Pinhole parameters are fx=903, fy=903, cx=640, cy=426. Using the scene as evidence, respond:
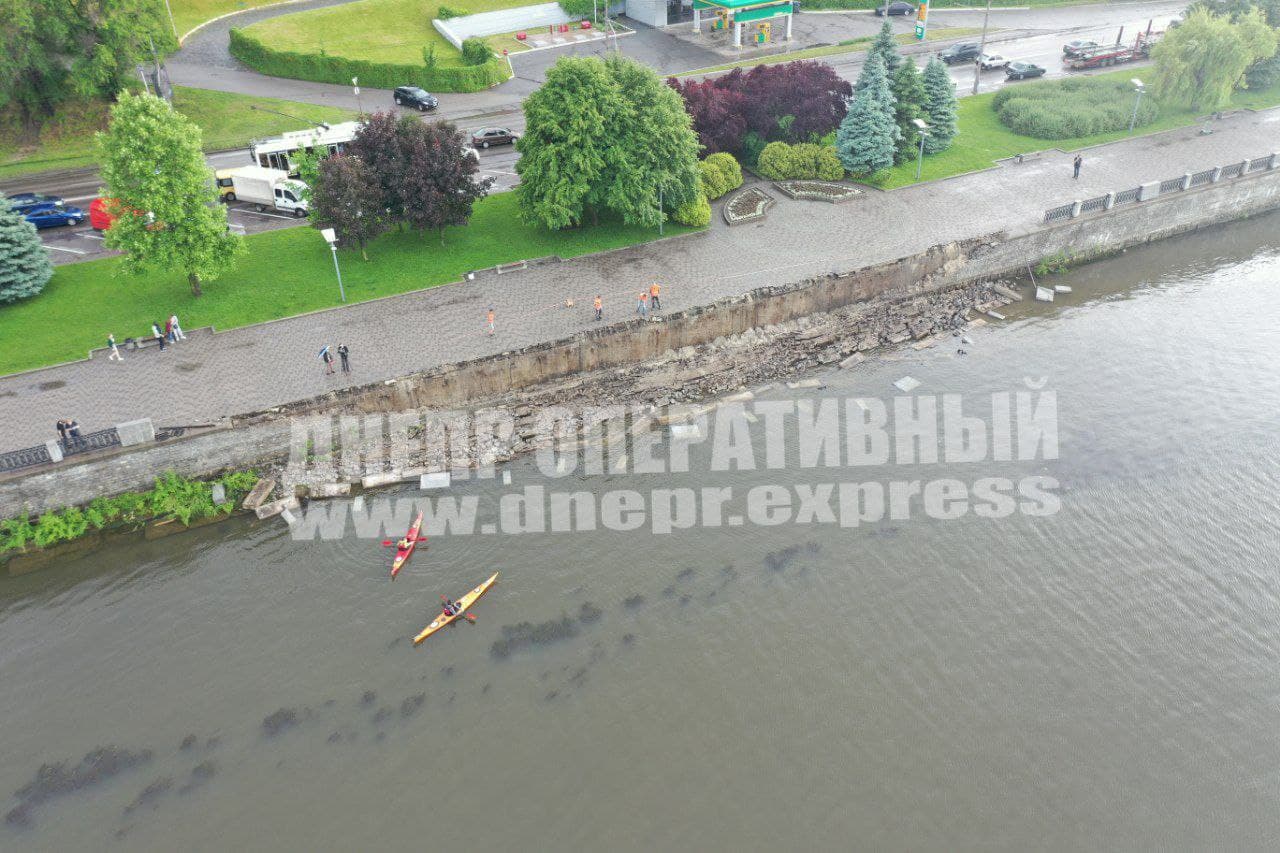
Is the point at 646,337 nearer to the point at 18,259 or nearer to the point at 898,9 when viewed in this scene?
the point at 18,259

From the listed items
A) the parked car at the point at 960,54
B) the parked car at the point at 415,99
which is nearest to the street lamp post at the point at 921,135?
the parked car at the point at 960,54

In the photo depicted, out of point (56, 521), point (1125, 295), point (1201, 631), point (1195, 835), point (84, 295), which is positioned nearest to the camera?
point (1195, 835)

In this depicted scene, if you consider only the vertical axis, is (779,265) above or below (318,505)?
above

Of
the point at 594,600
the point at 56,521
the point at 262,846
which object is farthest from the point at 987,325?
the point at 56,521

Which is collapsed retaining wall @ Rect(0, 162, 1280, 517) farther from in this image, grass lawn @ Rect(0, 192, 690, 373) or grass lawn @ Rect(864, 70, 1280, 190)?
grass lawn @ Rect(864, 70, 1280, 190)

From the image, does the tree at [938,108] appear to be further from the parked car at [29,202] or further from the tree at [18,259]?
the parked car at [29,202]

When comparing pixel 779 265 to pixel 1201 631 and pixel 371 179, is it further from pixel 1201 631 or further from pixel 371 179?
pixel 1201 631

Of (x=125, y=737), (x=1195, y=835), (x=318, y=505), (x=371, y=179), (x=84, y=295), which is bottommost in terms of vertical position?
(x=1195, y=835)

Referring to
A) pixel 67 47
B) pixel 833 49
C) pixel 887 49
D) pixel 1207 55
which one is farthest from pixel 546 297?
pixel 1207 55
